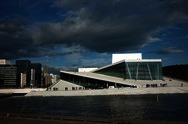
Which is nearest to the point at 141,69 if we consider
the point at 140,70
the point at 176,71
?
the point at 140,70

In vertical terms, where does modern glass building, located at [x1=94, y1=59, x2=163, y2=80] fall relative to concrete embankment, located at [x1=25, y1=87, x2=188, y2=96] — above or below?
above

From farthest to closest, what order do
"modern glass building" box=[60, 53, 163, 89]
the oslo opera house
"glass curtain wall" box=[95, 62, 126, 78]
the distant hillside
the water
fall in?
the distant hillside < "glass curtain wall" box=[95, 62, 126, 78] < "modern glass building" box=[60, 53, 163, 89] < the oslo opera house < the water

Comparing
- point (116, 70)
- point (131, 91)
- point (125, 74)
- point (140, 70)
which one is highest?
point (116, 70)

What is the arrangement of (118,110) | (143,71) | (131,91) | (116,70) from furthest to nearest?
1. (116,70)
2. (143,71)
3. (131,91)
4. (118,110)

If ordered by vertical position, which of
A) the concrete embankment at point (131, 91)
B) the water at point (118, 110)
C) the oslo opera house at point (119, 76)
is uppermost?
the oslo opera house at point (119, 76)

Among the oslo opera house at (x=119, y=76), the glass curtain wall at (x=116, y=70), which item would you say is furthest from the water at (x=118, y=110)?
the glass curtain wall at (x=116, y=70)

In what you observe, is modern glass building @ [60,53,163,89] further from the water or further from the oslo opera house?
the water

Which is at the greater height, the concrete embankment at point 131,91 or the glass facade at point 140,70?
the glass facade at point 140,70

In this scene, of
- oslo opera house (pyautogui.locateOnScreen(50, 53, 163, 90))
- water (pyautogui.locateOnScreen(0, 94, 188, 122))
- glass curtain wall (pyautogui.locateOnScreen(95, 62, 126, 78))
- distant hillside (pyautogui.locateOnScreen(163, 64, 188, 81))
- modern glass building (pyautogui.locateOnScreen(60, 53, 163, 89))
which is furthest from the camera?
distant hillside (pyautogui.locateOnScreen(163, 64, 188, 81))

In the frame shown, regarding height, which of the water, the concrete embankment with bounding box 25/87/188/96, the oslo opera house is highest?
the oslo opera house

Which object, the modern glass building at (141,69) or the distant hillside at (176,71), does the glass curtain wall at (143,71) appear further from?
the distant hillside at (176,71)

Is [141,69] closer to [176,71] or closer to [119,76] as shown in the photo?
[119,76]

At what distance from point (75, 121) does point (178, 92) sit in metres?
69.6

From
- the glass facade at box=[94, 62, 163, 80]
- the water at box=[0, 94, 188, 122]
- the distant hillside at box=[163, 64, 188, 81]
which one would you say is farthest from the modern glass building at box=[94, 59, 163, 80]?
the water at box=[0, 94, 188, 122]
